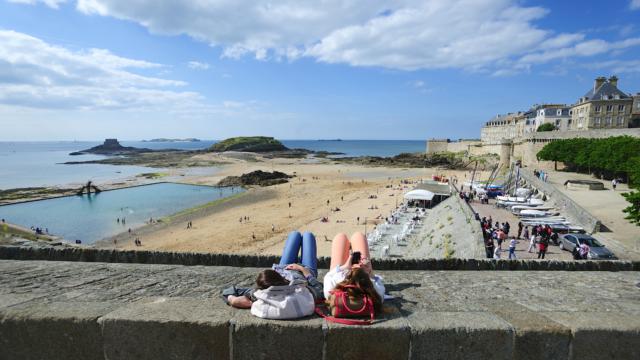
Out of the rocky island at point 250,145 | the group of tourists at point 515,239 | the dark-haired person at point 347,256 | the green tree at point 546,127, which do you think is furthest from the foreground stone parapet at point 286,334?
the rocky island at point 250,145

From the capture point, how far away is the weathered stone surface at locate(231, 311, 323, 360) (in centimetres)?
252

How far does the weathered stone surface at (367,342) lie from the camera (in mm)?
2516

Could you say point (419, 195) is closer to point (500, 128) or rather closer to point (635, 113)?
point (635, 113)

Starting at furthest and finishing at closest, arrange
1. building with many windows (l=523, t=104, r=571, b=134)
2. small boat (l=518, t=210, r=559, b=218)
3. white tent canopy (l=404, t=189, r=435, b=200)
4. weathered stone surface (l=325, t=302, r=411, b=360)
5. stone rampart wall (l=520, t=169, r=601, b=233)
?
building with many windows (l=523, t=104, r=571, b=134)
white tent canopy (l=404, t=189, r=435, b=200)
small boat (l=518, t=210, r=559, b=218)
stone rampart wall (l=520, t=169, r=601, b=233)
weathered stone surface (l=325, t=302, r=411, b=360)

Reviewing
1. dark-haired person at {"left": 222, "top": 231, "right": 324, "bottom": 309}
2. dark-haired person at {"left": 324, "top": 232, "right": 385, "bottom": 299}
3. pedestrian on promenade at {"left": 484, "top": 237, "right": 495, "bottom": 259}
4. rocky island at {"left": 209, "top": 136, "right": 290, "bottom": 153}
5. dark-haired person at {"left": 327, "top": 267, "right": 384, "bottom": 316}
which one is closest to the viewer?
dark-haired person at {"left": 327, "top": 267, "right": 384, "bottom": 316}

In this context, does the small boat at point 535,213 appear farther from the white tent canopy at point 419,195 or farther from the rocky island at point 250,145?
the rocky island at point 250,145

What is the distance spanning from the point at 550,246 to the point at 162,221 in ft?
107

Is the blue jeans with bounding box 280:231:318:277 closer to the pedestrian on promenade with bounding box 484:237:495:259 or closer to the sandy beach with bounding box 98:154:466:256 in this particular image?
the pedestrian on promenade with bounding box 484:237:495:259

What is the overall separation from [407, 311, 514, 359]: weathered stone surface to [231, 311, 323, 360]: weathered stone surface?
717mm

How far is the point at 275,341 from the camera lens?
99.2 inches

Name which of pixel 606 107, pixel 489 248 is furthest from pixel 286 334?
pixel 606 107

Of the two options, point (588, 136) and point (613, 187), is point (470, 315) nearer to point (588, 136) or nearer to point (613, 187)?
point (613, 187)

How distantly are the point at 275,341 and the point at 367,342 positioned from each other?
656mm

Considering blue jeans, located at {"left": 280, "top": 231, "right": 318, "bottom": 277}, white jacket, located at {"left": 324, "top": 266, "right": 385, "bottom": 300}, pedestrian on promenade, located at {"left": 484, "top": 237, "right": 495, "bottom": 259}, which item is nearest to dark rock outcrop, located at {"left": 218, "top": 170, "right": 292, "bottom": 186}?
pedestrian on promenade, located at {"left": 484, "top": 237, "right": 495, "bottom": 259}
